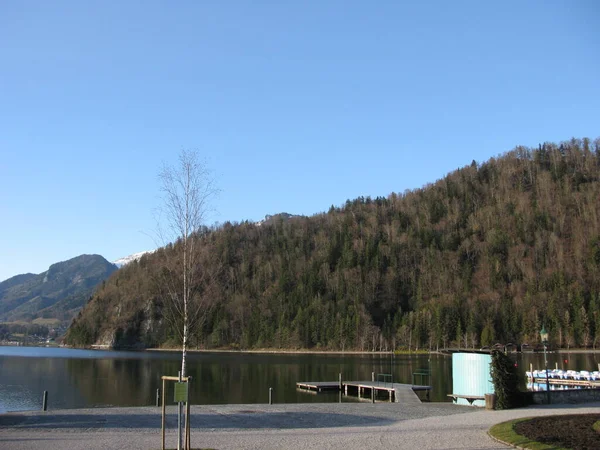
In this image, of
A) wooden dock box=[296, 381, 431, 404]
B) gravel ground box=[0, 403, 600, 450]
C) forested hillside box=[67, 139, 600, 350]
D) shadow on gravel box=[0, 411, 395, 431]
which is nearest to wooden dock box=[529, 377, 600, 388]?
wooden dock box=[296, 381, 431, 404]

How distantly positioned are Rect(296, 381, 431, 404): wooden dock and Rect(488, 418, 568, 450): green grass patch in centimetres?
1604

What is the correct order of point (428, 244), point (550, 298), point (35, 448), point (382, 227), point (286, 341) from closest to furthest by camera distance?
point (35, 448), point (550, 298), point (286, 341), point (428, 244), point (382, 227)

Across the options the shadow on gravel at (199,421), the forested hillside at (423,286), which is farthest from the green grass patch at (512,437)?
the forested hillside at (423,286)

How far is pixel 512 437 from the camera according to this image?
15562mm

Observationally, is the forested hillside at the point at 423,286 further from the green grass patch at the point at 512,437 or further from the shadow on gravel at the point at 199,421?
the green grass patch at the point at 512,437

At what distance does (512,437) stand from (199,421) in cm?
1188

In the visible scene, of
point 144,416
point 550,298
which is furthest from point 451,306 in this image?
point 144,416

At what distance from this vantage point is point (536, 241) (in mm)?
164000

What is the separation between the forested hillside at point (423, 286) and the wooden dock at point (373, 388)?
82081mm

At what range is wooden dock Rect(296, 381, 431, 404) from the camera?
121 ft

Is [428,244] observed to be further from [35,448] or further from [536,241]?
[35,448]

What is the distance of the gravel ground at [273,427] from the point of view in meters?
16.1

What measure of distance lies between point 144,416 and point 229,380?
3502 centimetres

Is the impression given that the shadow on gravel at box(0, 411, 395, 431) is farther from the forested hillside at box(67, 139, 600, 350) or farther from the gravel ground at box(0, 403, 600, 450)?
the forested hillside at box(67, 139, 600, 350)
